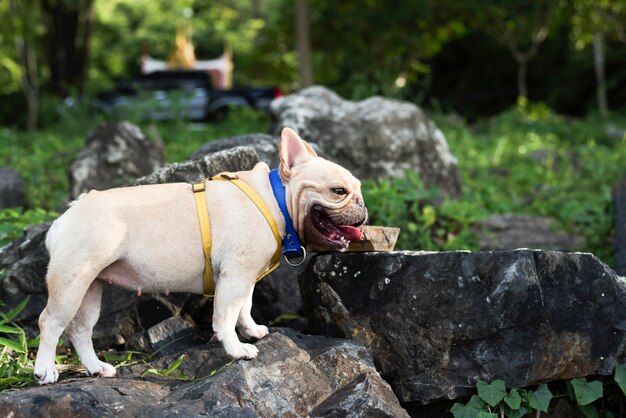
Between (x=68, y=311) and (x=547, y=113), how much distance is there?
552 inches

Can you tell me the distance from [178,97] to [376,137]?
528cm

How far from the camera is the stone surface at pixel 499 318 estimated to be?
450 centimetres

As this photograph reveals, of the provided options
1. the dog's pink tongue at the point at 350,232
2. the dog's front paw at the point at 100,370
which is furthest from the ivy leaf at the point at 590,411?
the dog's front paw at the point at 100,370

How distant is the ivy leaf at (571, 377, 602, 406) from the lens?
4.46 meters

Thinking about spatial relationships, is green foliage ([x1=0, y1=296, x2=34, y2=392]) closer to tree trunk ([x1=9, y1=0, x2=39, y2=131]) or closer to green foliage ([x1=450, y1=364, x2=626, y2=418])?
green foliage ([x1=450, y1=364, x2=626, y2=418])

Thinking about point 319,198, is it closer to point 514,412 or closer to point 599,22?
point 514,412

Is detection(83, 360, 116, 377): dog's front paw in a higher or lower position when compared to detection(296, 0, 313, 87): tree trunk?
higher

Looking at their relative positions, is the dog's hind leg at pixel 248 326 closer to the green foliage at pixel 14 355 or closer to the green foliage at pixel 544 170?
the green foliage at pixel 14 355

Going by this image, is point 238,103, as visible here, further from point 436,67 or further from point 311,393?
point 311,393

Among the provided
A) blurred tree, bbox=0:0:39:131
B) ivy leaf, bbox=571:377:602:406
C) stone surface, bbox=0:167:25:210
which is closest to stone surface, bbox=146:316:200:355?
ivy leaf, bbox=571:377:602:406

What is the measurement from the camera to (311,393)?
4051 mm

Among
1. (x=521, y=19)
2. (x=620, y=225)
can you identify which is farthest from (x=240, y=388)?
(x=521, y=19)

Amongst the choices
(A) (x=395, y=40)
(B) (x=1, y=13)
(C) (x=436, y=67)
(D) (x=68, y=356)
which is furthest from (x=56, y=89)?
(D) (x=68, y=356)

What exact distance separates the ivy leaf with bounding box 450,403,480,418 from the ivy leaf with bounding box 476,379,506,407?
8 cm
